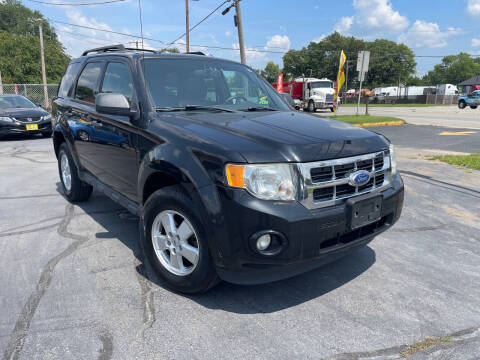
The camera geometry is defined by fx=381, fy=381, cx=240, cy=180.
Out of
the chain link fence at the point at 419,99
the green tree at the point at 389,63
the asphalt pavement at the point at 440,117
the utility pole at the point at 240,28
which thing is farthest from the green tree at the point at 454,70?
the utility pole at the point at 240,28

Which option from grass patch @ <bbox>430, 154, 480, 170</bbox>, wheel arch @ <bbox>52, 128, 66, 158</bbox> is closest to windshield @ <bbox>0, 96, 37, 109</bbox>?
wheel arch @ <bbox>52, 128, 66, 158</bbox>

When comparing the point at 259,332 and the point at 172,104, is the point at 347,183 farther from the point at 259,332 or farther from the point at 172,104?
the point at 172,104

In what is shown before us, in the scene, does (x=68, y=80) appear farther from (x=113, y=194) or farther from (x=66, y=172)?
(x=113, y=194)

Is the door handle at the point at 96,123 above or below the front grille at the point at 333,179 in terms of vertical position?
above

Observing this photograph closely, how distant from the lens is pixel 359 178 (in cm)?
269

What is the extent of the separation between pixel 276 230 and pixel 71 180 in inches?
153

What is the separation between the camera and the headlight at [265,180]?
238cm

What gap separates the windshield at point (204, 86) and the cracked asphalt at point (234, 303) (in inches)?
62.2

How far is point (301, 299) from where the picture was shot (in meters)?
2.90

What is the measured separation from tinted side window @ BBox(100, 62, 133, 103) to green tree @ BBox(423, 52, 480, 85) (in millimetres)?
130080

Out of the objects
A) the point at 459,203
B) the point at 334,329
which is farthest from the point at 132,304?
the point at 459,203

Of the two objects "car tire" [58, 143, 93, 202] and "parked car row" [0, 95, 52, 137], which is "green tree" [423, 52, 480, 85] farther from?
"car tire" [58, 143, 93, 202]

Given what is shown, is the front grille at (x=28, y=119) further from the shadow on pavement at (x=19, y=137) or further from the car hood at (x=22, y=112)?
the shadow on pavement at (x=19, y=137)

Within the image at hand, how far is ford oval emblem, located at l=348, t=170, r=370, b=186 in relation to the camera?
2652 millimetres
